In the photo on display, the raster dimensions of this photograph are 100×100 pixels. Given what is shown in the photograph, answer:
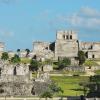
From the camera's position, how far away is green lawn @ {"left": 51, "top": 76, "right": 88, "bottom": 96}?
85863 millimetres

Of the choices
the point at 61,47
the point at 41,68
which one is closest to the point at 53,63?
the point at 41,68

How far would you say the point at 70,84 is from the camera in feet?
329

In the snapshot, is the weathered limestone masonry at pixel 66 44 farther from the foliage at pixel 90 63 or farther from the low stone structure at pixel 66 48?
the foliage at pixel 90 63

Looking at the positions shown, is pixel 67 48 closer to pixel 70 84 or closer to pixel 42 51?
pixel 42 51

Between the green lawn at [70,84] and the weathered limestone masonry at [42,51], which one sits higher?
the weathered limestone masonry at [42,51]

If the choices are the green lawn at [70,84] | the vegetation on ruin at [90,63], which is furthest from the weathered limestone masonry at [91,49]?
the green lawn at [70,84]

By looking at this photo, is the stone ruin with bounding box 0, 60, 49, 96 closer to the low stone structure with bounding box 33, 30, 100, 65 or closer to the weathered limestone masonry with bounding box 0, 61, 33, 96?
the weathered limestone masonry with bounding box 0, 61, 33, 96

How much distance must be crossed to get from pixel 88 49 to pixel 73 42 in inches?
203

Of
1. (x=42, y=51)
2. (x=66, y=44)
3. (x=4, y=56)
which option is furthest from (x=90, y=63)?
(x=42, y=51)

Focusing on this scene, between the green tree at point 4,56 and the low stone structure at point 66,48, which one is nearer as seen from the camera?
the green tree at point 4,56

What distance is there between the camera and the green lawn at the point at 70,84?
3380 inches

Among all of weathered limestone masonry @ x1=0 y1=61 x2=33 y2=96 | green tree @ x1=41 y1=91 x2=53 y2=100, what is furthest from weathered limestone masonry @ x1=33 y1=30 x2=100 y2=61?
green tree @ x1=41 y1=91 x2=53 y2=100

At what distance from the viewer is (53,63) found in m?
134

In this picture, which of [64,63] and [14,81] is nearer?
[14,81]
